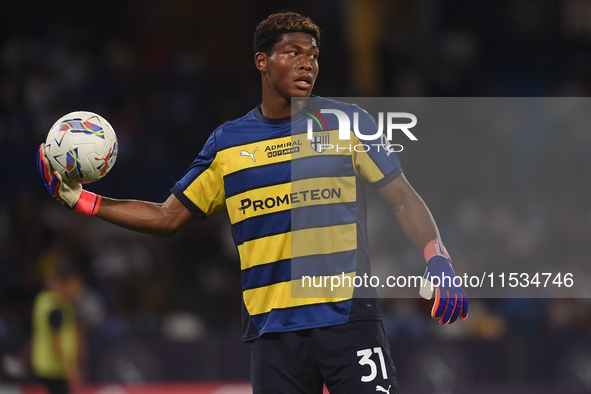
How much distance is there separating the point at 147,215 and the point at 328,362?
116cm

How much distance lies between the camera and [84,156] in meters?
3.46

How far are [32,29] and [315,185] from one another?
818 cm

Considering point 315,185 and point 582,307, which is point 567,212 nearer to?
point 582,307

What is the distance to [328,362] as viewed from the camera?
309 centimetres

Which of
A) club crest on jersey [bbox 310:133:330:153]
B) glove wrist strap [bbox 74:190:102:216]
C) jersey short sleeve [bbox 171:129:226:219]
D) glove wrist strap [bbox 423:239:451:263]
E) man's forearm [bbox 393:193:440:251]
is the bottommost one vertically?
glove wrist strap [bbox 423:239:451:263]

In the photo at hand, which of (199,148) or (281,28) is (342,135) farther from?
(199,148)

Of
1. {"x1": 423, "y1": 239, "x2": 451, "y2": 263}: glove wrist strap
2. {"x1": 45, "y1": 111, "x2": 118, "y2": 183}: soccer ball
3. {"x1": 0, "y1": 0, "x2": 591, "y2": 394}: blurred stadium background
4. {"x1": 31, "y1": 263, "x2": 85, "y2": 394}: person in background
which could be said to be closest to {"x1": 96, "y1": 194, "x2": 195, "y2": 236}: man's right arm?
{"x1": 45, "y1": 111, "x2": 118, "y2": 183}: soccer ball

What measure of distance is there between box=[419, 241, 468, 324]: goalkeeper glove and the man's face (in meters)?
0.99

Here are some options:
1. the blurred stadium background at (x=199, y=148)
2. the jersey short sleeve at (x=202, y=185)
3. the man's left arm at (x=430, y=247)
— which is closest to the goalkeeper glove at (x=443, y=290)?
the man's left arm at (x=430, y=247)

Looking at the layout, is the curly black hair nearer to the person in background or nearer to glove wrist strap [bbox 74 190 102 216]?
glove wrist strap [bbox 74 190 102 216]

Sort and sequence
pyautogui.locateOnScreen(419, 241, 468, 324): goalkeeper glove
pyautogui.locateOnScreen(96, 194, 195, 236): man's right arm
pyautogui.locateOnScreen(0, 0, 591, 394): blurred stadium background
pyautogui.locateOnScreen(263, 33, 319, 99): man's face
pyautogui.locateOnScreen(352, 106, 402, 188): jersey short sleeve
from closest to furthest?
pyautogui.locateOnScreen(419, 241, 468, 324): goalkeeper glove
pyautogui.locateOnScreen(352, 106, 402, 188): jersey short sleeve
pyautogui.locateOnScreen(263, 33, 319, 99): man's face
pyautogui.locateOnScreen(96, 194, 195, 236): man's right arm
pyautogui.locateOnScreen(0, 0, 591, 394): blurred stadium background

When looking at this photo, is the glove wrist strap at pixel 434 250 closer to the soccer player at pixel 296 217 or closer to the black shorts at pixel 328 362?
the soccer player at pixel 296 217

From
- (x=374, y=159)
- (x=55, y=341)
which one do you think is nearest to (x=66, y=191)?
(x=374, y=159)

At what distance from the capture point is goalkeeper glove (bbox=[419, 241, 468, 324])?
118 inches
